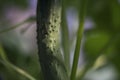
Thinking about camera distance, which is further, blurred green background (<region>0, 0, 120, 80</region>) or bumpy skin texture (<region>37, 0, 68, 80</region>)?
blurred green background (<region>0, 0, 120, 80</region>)

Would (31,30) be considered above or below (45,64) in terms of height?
below

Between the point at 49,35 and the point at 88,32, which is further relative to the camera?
the point at 88,32

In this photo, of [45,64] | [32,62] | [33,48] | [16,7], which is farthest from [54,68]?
[16,7]

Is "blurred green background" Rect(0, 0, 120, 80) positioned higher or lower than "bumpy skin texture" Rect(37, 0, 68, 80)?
lower

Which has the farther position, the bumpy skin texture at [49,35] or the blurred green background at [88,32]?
the blurred green background at [88,32]

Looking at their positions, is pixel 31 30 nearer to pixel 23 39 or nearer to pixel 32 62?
pixel 23 39

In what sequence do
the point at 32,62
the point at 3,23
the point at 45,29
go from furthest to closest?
the point at 3,23 < the point at 32,62 < the point at 45,29

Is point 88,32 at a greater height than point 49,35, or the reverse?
point 49,35

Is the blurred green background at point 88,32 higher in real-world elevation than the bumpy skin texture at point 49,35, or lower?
lower
